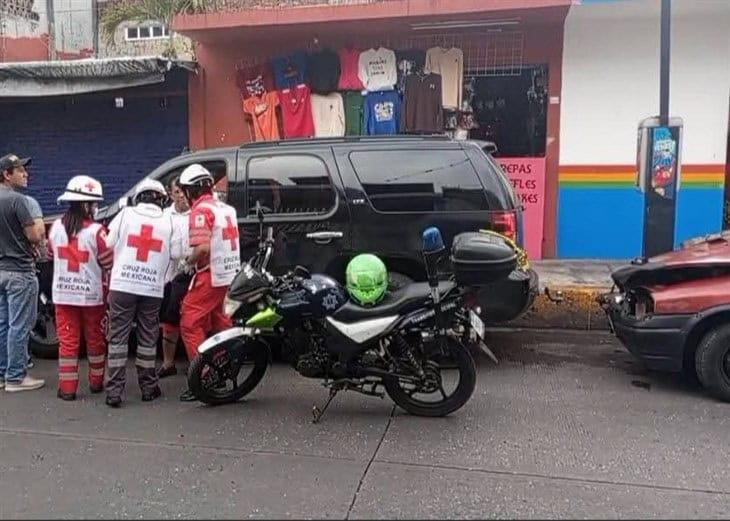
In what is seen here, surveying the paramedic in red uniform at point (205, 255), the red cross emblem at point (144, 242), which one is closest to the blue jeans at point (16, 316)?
the red cross emblem at point (144, 242)

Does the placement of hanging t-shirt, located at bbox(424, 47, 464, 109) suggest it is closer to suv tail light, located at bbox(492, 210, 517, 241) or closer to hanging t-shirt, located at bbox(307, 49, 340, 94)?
hanging t-shirt, located at bbox(307, 49, 340, 94)

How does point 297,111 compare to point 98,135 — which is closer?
point 297,111

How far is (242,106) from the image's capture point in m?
10.7

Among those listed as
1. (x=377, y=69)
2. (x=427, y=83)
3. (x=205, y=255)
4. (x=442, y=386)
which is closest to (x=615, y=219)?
(x=427, y=83)

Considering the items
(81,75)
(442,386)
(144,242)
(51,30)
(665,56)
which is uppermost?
(51,30)

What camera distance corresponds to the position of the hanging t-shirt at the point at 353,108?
10163 millimetres

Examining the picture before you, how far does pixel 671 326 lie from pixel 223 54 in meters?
7.76

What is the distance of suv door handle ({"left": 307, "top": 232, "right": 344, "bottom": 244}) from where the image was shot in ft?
19.4

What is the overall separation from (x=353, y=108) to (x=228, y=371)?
5.89m

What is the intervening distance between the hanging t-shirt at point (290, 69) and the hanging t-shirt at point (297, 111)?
0.10 meters

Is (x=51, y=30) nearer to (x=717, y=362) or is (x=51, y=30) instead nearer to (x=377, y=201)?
(x=377, y=201)

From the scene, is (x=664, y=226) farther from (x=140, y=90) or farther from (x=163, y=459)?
(x=140, y=90)

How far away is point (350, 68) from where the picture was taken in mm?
10078

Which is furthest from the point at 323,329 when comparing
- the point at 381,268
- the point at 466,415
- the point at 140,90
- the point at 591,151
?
the point at 140,90
